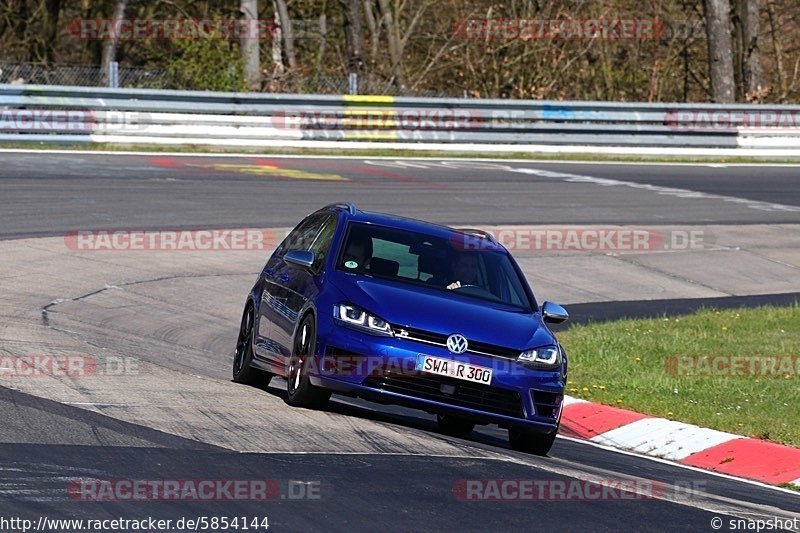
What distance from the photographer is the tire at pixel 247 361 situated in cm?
1112

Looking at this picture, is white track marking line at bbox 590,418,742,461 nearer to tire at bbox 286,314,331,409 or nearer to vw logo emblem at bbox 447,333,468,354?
vw logo emblem at bbox 447,333,468,354

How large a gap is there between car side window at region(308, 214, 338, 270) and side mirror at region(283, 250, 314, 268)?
0.10 meters

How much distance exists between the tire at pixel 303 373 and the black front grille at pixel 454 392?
18.9 inches

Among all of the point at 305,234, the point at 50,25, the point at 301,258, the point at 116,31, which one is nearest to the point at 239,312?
the point at 305,234

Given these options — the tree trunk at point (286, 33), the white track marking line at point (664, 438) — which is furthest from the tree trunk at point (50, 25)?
the white track marking line at point (664, 438)

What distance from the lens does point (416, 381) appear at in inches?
362

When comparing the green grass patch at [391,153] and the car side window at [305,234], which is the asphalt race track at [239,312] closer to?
the green grass patch at [391,153]

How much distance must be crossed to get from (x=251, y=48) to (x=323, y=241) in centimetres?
2378

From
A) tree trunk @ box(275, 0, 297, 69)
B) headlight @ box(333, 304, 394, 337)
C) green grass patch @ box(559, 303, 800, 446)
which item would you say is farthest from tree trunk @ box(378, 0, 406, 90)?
headlight @ box(333, 304, 394, 337)

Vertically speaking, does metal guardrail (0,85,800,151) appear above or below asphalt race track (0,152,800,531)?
above

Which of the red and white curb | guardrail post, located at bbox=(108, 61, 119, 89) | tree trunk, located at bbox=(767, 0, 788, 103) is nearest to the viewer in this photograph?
the red and white curb

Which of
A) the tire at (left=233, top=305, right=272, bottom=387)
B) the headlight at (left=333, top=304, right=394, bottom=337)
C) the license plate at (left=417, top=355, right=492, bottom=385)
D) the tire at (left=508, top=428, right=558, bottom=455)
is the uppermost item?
the headlight at (left=333, top=304, right=394, bottom=337)

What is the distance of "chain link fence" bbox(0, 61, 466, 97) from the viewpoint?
2955 cm

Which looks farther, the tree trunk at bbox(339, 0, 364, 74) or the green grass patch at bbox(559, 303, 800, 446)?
the tree trunk at bbox(339, 0, 364, 74)
